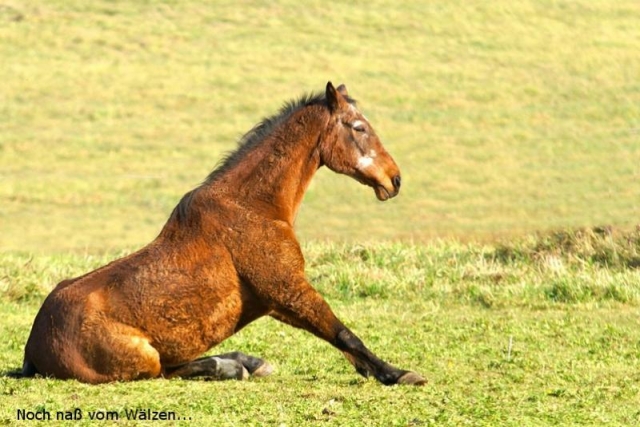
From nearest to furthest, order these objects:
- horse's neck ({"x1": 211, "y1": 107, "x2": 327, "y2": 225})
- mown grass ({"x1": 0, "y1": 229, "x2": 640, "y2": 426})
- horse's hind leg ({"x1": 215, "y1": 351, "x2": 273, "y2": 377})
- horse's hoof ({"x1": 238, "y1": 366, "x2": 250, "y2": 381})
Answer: mown grass ({"x1": 0, "y1": 229, "x2": 640, "y2": 426})
horse's neck ({"x1": 211, "y1": 107, "x2": 327, "y2": 225})
horse's hoof ({"x1": 238, "y1": 366, "x2": 250, "y2": 381})
horse's hind leg ({"x1": 215, "y1": 351, "x2": 273, "y2": 377})

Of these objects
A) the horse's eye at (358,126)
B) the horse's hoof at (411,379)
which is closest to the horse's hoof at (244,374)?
the horse's hoof at (411,379)

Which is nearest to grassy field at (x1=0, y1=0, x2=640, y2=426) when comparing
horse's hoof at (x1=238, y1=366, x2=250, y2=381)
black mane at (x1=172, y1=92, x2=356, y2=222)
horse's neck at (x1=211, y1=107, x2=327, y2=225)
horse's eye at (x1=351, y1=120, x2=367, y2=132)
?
horse's hoof at (x1=238, y1=366, x2=250, y2=381)

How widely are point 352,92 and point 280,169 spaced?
3272 cm

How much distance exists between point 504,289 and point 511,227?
10148 mm

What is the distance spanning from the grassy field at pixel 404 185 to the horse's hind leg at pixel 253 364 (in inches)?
3.9

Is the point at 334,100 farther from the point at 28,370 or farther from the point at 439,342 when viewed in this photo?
the point at 439,342

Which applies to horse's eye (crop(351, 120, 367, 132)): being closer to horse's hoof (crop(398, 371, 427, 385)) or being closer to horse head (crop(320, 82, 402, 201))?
horse head (crop(320, 82, 402, 201))

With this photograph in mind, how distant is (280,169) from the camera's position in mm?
9875

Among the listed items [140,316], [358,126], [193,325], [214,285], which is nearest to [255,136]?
[358,126]

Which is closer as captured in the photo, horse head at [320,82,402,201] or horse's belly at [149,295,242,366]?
horse's belly at [149,295,242,366]

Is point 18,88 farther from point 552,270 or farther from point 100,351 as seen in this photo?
point 100,351

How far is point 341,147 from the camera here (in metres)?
9.97

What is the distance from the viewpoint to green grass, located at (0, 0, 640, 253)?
93.7 feet

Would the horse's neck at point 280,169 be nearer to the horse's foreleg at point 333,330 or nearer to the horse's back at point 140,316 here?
the horse's back at point 140,316
